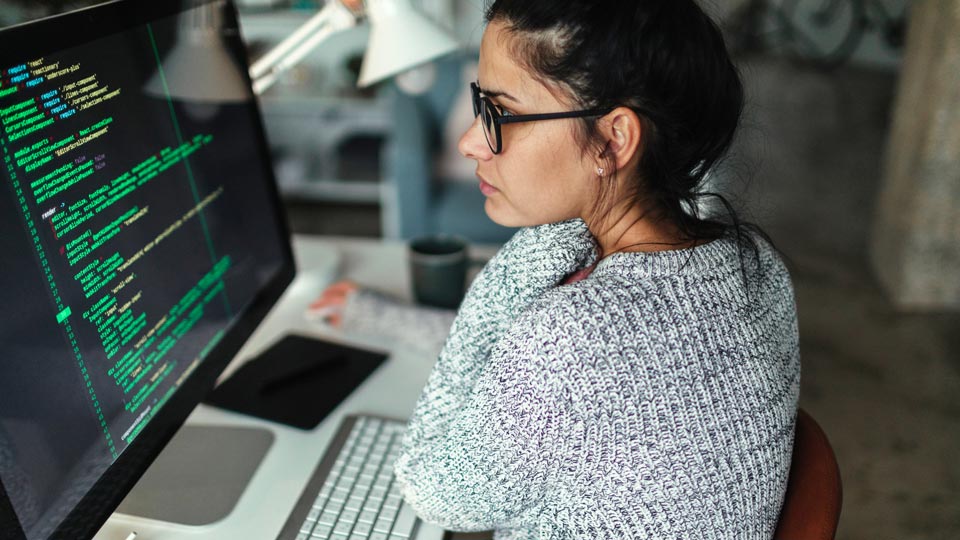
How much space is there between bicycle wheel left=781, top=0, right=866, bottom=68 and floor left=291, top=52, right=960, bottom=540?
0.11 metres

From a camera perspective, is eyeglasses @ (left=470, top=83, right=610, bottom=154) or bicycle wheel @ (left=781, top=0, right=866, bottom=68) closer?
eyeglasses @ (left=470, top=83, right=610, bottom=154)

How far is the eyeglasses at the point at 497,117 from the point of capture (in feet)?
2.45

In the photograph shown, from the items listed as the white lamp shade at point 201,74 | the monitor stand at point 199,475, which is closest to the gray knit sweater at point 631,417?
the monitor stand at point 199,475

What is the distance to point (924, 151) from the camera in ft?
8.48

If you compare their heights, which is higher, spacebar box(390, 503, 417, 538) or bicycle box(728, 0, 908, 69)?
→ spacebar box(390, 503, 417, 538)

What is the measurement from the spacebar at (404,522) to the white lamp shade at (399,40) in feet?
2.05

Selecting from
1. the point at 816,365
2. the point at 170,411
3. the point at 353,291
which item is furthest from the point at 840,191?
the point at 170,411

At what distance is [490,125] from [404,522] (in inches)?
17.0

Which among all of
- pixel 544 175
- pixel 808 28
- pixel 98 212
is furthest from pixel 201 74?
pixel 808 28

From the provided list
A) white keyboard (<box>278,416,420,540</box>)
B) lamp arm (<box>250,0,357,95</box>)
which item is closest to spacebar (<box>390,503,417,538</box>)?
white keyboard (<box>278,416,420,540</box>)

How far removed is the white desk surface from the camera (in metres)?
0.80

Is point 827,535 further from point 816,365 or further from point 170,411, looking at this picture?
point 816,365

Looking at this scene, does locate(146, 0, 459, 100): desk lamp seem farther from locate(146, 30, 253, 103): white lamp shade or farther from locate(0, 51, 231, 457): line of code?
locate(0, 51, 231, 457): line of code

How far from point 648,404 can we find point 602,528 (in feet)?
0.43
